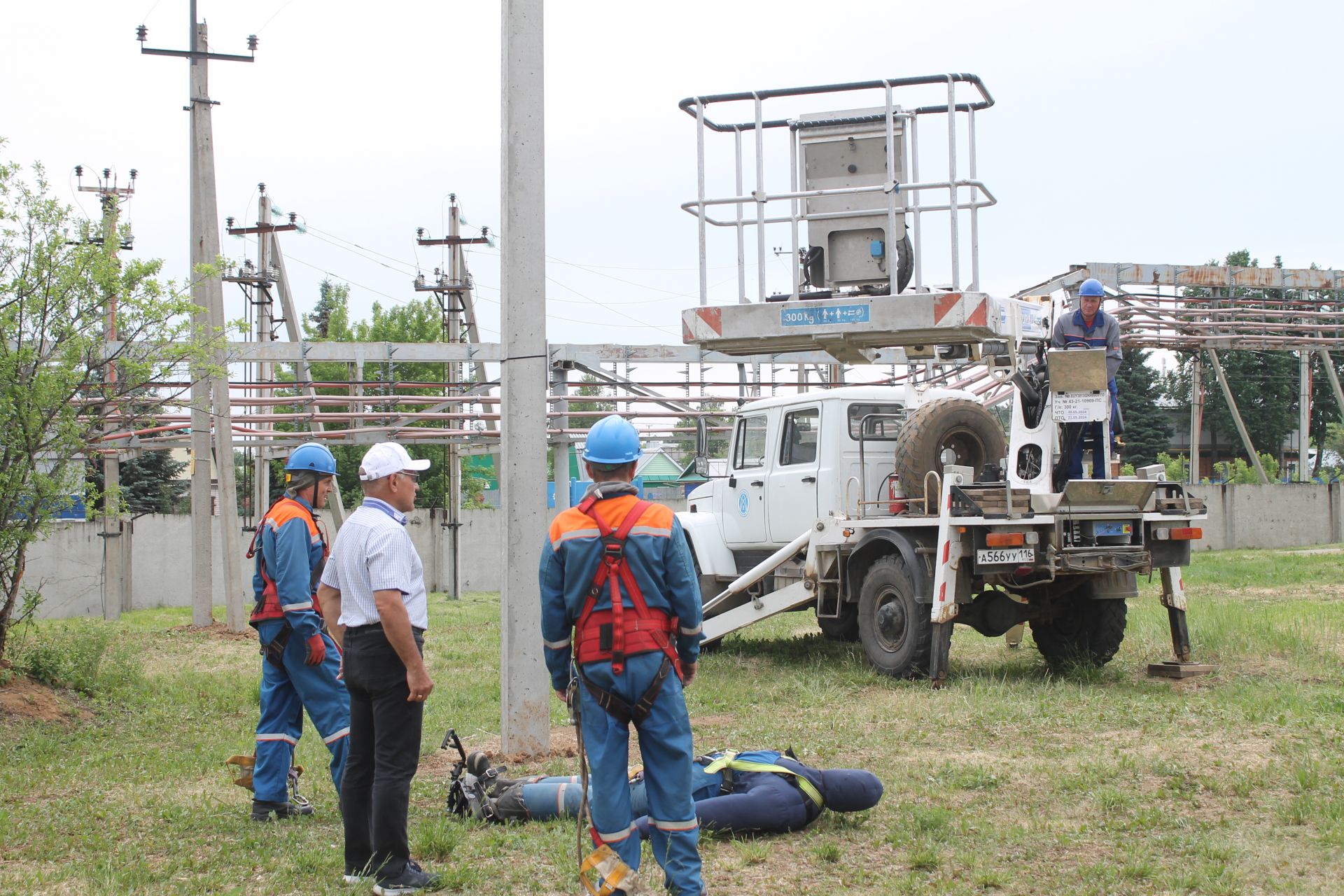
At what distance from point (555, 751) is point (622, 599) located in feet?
11.4

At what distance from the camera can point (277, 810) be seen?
6590 millimetres

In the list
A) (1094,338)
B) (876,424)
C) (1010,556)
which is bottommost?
(1010,556)

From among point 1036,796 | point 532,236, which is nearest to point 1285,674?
point 1036,796

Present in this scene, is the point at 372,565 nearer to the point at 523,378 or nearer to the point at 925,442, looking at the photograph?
the point at 523,378

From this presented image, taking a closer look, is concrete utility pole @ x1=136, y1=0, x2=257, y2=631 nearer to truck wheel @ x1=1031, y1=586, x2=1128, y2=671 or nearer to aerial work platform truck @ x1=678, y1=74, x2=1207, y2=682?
aerial work platform truck @ x1=678, y1=74, x2=1207, y2=682

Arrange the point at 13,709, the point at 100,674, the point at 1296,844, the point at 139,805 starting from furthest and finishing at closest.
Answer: the point at 100,674, the point at 13,709, the point at 139,805, the point at 1296,844

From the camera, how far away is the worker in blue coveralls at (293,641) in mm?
6391

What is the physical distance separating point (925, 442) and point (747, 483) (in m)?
2.43

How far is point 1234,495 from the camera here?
33.2m

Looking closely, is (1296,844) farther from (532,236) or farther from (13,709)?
(13,709)

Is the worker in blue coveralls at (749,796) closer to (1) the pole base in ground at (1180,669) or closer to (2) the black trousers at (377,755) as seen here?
(2) the black trousers at (377,755)

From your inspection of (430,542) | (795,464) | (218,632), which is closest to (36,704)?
(795,464)

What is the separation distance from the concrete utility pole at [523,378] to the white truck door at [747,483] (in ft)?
17.0

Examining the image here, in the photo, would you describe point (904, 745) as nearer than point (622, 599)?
No
